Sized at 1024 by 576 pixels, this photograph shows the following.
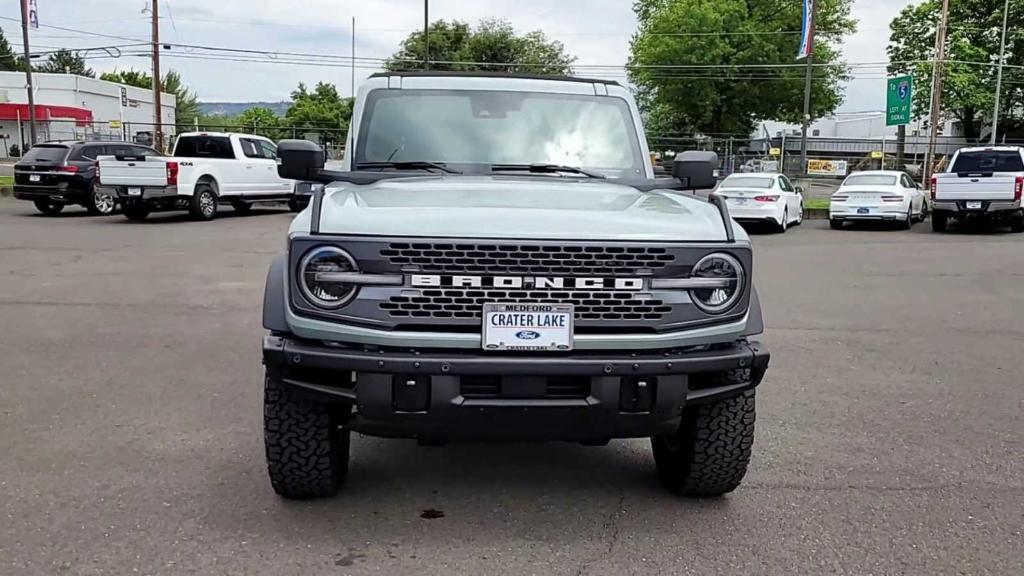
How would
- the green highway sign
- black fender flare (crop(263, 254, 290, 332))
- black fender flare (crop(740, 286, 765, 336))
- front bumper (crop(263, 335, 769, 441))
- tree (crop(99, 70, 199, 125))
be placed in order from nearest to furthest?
front bumper (crop(263, 335, 769, 441)) < black fender flare (crop(263, 254, 290, 332)) < black fender flare (crop(740, 286, 765, 336)) < the green highway sign < tree (crop(99, 70, 199, 125))

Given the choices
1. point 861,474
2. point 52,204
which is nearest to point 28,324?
point 861,474

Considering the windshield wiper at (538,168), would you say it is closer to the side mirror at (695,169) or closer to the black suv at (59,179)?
the side mirror at (695,169)

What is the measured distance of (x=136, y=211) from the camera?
18781 mm

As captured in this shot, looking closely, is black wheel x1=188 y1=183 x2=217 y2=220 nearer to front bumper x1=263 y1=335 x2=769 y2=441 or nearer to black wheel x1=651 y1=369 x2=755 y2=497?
front bumper x1=263 y1=335 x2=769 y2=441

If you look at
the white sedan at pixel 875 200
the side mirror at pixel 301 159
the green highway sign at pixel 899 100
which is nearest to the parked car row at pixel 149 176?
the white sedan at pixel 875 200

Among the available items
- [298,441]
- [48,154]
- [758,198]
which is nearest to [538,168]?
[298,441]

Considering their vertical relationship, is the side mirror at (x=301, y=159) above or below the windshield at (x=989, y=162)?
below

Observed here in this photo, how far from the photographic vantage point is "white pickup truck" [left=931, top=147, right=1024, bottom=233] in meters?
18.0

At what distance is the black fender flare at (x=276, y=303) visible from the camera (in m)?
3.43

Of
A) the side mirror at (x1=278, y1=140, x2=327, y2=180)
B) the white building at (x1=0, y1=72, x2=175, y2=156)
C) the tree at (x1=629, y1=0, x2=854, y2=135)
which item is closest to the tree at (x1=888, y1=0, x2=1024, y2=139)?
the tree at (x1=629, y1=0, x2=854, y2=135)

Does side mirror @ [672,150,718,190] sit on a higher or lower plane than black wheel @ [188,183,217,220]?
higher

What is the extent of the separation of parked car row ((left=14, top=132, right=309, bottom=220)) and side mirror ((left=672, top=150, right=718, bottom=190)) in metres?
15.3

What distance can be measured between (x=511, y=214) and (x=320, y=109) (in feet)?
204

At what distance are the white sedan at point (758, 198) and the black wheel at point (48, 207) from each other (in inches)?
574
